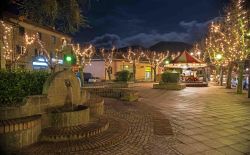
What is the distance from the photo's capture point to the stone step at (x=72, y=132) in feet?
20.1

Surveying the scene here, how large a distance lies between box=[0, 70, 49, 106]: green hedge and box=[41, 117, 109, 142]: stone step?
1.23m

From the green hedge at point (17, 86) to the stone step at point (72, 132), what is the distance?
1228 mm

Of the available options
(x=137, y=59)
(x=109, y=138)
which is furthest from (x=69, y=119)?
(x=137, y=59)

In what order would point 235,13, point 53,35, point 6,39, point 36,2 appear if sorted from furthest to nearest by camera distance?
point 53,35 → point 6,39 → point 235,13 → point 36,2

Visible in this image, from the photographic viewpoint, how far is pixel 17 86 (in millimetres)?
7039

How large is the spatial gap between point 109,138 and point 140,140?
0.84 metres

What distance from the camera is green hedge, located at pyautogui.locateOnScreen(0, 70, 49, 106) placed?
6.73m

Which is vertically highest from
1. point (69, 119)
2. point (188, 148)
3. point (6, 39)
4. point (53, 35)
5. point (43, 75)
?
point (53, 35)

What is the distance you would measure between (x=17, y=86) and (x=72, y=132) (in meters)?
2.16

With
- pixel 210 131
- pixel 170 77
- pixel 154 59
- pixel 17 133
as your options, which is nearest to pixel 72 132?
pixel 17 133

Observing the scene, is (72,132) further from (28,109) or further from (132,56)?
(132,56)

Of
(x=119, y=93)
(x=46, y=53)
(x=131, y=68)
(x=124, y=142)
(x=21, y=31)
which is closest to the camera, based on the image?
(x=124, y=142)

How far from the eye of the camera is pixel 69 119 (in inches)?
273

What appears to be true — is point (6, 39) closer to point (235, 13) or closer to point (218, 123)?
point (235, 13)
